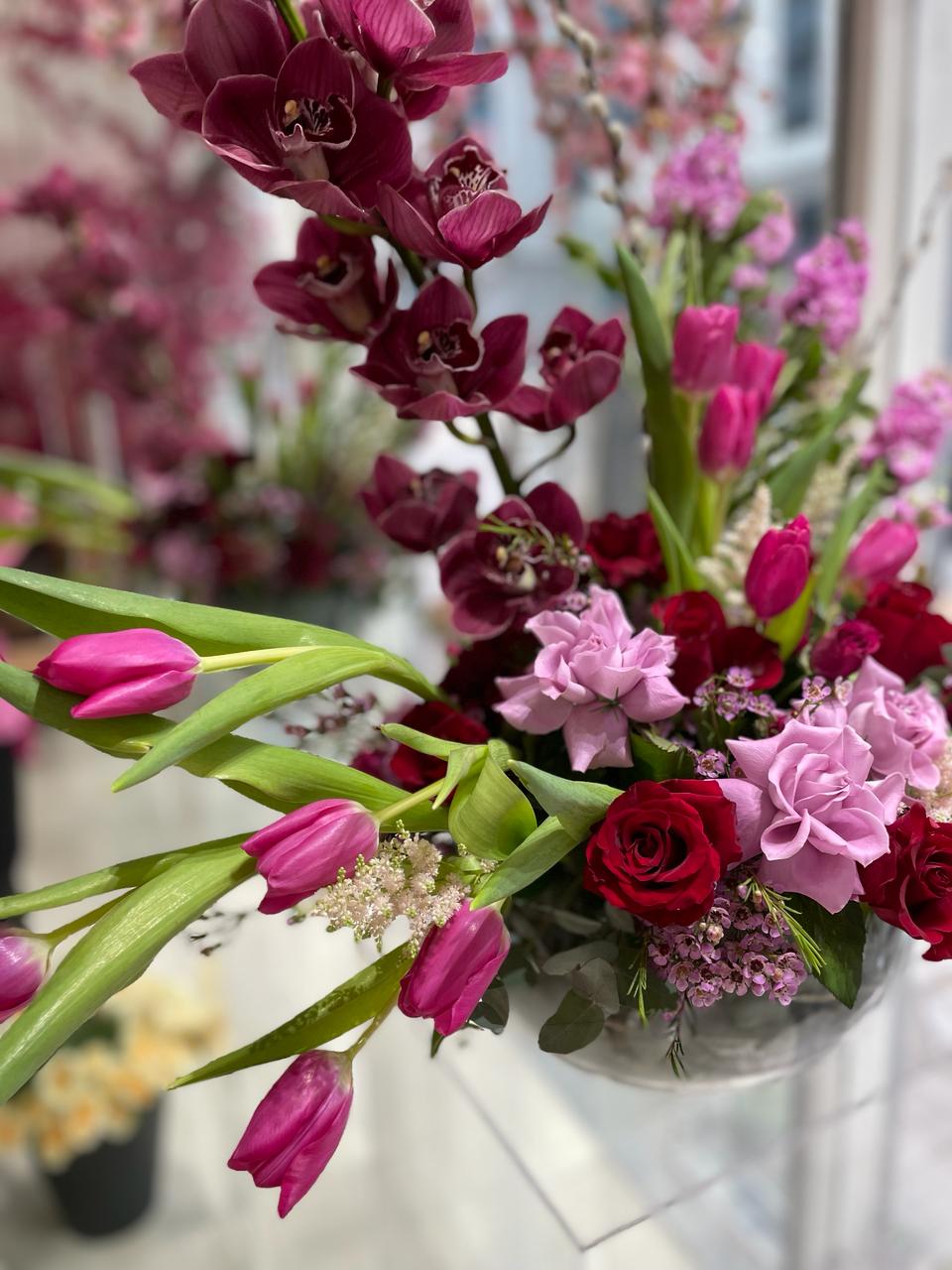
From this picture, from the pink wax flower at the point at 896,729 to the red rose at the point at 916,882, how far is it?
0.02 m

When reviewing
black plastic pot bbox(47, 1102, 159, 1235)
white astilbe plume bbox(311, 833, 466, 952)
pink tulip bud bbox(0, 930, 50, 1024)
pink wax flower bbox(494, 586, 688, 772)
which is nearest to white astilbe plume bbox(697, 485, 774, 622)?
pink wax flower bbox(494, 586, 688, 772)

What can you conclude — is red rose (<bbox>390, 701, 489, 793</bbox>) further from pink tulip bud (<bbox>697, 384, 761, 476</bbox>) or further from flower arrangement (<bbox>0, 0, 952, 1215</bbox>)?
pink tulip bud (<bbox>697, 384, 761, 476</bbox>)

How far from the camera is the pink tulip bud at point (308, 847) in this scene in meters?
0.33

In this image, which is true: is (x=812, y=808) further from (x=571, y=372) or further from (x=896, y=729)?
(x=571, y=372)

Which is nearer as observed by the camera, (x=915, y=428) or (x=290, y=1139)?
(x=290, y=1139)

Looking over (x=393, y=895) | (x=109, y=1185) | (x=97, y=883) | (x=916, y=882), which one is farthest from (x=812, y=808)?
(x=109, y=1185)

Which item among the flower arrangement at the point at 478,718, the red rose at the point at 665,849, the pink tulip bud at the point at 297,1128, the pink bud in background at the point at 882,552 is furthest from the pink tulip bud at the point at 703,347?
the pink tulip bud at the point at 297,1128

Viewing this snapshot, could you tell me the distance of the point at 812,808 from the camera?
0.37 m

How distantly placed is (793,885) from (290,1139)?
0.19 metres

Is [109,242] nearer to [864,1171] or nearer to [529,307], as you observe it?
[529,307]

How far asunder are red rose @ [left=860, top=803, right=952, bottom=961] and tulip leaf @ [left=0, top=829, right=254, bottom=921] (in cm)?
24

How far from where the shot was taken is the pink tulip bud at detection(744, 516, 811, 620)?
16.8 inches

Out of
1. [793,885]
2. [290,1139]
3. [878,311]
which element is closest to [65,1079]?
[290,1139]

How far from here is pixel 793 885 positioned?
374 millimetres
